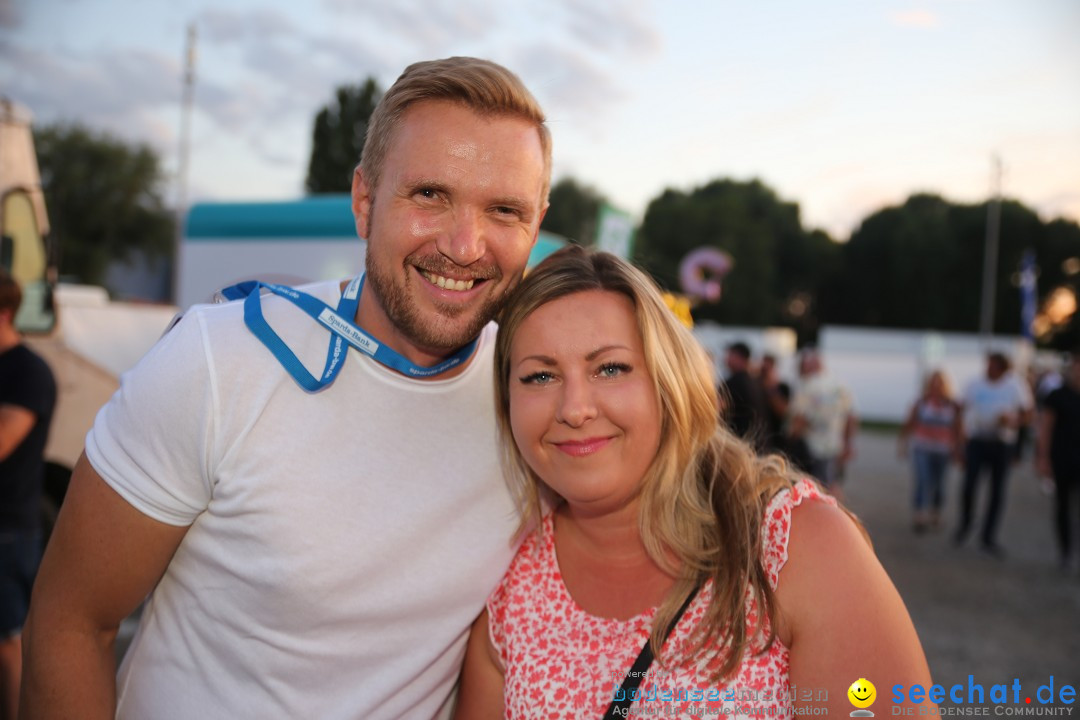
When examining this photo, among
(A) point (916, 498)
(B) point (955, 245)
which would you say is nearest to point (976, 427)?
(A) point (916, 498)

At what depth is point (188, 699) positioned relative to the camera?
1775 millimetres

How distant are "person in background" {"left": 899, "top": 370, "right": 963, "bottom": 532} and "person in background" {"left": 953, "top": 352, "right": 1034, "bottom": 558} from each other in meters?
0.22

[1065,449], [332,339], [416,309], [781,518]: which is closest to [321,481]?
[332,339]

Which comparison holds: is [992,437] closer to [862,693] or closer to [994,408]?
[994,408]

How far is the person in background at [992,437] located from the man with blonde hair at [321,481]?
8.59 metres

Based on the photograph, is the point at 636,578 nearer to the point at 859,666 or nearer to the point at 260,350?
the point at 859,666

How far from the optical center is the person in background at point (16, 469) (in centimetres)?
374

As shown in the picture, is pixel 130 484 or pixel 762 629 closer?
pixel 130 484

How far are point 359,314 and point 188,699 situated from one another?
3.37 ft

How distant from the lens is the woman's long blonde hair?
6.10ft

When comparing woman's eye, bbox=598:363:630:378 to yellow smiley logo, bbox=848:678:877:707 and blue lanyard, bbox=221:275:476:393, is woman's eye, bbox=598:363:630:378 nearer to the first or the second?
blue lanyard, bbox=221:275:476:393

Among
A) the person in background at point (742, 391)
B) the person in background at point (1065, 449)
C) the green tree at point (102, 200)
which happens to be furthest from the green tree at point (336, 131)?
the person in background at point (1065, 449)

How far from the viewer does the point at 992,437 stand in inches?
351

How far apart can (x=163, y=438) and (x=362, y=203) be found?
0.78 m
